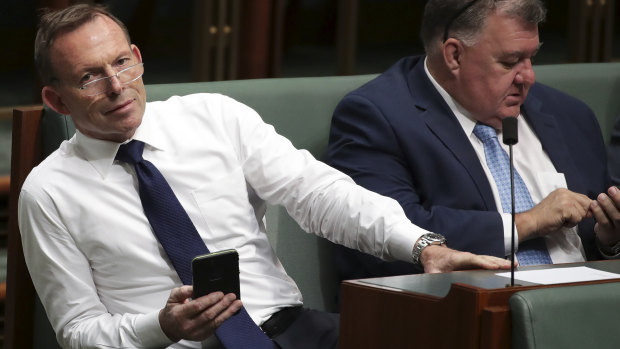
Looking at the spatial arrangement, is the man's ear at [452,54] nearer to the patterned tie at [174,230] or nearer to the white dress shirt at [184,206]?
the white dress shirt at [184,206]

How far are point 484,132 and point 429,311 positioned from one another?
3.72ft

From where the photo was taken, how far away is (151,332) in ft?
6.86

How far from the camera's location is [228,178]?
93.7 inches

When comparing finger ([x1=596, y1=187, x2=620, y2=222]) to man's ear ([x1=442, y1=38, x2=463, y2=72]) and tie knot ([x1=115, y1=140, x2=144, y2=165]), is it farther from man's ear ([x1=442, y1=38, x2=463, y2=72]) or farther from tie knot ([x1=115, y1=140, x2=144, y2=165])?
tie knot ([x1=115, y1=140, x2=144, y2=165])

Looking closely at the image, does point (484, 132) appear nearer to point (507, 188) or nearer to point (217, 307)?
point (507, 188)

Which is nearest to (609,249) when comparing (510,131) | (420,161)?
(420,161)

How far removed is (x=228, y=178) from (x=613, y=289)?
98cm

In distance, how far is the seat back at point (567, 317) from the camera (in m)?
1.62

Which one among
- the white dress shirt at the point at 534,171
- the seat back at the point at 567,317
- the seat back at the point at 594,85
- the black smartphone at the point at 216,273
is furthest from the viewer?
the seat back at the point at 594,85

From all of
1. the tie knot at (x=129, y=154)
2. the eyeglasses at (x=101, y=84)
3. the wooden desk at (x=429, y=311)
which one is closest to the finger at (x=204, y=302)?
the wooden desk at (x=429, y=311)

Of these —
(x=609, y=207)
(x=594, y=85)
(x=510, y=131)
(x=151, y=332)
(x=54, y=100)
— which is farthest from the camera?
(x=594, y=85)

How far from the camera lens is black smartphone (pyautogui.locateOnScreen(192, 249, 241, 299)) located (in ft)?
6.30

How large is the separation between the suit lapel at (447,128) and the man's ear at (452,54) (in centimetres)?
8

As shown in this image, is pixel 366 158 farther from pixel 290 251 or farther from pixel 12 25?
pixel 12 25
